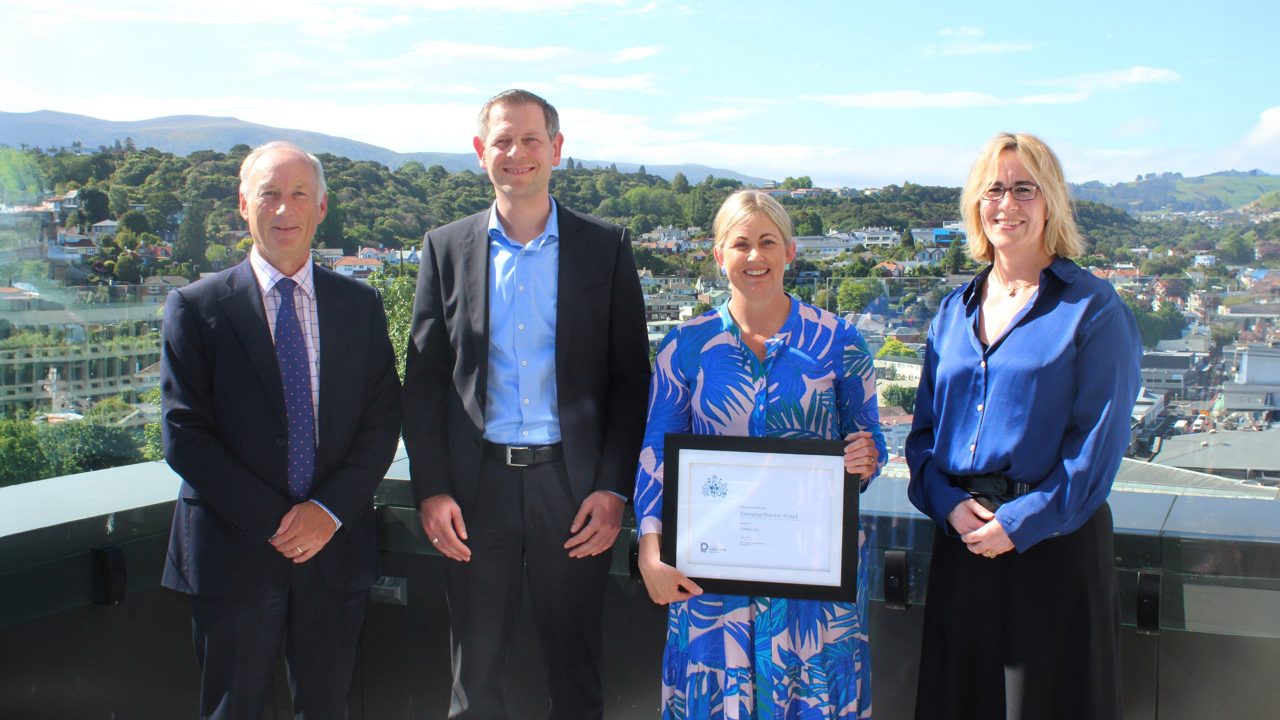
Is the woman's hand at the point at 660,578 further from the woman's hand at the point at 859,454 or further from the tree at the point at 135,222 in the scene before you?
the tree at the point at 135,222

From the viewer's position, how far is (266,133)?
62.4 meters

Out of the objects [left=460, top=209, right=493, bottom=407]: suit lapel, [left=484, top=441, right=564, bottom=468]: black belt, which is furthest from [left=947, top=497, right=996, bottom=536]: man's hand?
[left=460, top=209, right=493, bottom=407]: suit lapel

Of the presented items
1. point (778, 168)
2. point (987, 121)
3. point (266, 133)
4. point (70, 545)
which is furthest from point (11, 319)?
point (987, 121)

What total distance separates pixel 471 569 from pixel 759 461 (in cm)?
87

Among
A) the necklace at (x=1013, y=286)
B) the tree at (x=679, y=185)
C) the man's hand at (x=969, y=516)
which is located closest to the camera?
the man's hand at (x=969, y=516)

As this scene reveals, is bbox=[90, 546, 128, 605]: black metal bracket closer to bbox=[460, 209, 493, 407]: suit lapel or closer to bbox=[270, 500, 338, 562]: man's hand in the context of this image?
bbox=[270, 500, 338, 562]: man's hand

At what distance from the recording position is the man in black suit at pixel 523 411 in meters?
2.33

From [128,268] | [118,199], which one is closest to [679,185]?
[128,268]

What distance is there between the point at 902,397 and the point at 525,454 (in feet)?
4.73

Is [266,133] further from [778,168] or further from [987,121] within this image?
[987,121]

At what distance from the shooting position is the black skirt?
184cm

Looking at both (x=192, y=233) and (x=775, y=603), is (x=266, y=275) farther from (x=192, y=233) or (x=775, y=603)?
(x=192, y=233)

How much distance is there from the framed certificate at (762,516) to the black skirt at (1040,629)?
255 millimetres

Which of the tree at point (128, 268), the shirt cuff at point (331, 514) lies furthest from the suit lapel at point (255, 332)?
the tree at point (128, 268)
